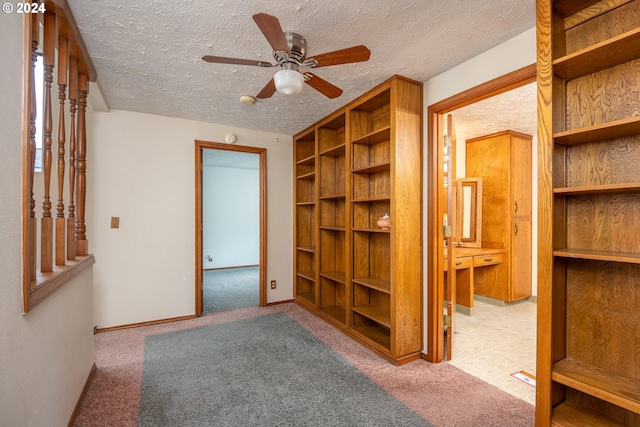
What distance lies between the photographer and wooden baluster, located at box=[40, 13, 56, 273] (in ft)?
Answer: 4.70

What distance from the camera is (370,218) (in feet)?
10.3

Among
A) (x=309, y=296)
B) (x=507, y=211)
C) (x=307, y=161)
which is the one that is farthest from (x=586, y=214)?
(x=309, y=296)

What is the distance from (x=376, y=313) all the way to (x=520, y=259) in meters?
2.54

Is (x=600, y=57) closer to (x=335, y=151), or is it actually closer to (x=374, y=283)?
(x=374, y=283)

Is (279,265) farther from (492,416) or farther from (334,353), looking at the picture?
(492,416)

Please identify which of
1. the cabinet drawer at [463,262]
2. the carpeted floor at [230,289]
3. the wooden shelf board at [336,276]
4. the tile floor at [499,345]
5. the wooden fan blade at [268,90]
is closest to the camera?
the wooden fan blade at [268,90]

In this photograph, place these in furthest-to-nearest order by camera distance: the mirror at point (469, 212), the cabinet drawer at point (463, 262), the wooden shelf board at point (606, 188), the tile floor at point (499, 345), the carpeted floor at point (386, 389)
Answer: the mirror at point (469, 212), the cabinet drawer at point (463, 262), the tile floor at point (499, 345), the carpeted floor at point (386, 389), the wooden shelf board at point (606, 188)

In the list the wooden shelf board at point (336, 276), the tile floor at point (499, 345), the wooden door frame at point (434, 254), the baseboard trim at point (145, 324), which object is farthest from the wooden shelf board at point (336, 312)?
the baseboard trim at point (145, 324)

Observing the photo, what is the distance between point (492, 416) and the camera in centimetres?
174

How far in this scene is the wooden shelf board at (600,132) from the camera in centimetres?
115

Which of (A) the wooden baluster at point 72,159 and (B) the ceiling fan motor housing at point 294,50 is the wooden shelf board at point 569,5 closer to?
(B) the ceiling fan motor housing at point 294,50

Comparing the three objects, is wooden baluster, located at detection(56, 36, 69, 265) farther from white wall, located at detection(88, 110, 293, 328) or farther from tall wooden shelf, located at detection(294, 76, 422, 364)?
tall wooden shelf, located at detection(294, 76, 422, 364)

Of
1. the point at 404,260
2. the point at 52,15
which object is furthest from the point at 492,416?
the point at 52,15

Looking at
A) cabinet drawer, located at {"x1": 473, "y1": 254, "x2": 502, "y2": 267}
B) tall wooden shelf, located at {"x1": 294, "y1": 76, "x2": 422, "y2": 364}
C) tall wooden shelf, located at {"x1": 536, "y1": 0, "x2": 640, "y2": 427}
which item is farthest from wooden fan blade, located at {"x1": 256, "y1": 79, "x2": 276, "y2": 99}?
cabinet drawer, located at {"x1": 473, "y1": 254, "x2": 502, "y2": 267}
